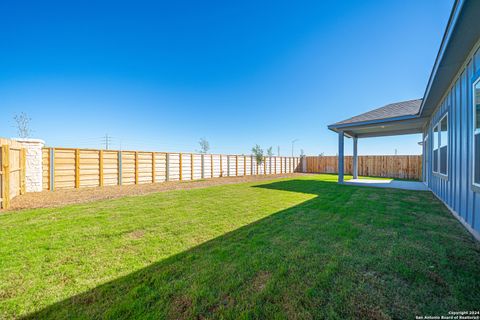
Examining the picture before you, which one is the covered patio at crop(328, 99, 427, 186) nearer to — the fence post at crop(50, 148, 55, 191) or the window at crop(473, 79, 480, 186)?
the window at crop(473, 79, 480, 186)

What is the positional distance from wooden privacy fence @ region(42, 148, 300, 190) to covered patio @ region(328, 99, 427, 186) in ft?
25.4

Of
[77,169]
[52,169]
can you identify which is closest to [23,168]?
[52,169]

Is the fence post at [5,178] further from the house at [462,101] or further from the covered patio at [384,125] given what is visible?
the covered patio at [384,125]

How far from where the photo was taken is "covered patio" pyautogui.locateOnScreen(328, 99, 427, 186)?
7648 mm

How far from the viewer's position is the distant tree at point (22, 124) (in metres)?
10.6

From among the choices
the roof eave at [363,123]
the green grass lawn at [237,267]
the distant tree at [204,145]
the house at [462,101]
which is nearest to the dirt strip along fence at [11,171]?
the green grass lawn at [237,267]

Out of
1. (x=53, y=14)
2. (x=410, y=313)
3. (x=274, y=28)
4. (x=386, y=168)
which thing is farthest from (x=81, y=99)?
(x=386, y=168)

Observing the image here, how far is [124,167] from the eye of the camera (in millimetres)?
9305

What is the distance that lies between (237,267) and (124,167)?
9.37m

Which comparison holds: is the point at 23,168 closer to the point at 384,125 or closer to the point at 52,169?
the point at 52,169

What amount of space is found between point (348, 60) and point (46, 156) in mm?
14174

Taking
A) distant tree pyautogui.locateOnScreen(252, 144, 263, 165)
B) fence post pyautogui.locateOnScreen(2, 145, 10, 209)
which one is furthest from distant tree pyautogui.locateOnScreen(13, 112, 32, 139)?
distant tree pyautogui.locateOnScreen(252, 144, 263, 165)

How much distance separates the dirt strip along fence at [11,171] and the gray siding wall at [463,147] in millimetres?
9499

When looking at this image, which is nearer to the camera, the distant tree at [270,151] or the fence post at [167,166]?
the fence post at [167,166]
